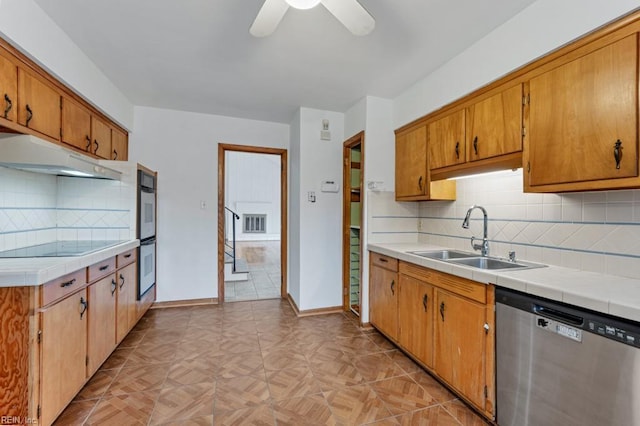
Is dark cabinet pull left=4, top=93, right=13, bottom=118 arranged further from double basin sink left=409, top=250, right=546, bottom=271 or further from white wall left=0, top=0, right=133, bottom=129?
double basin sink left=409, top=250, right=546, bottom=271

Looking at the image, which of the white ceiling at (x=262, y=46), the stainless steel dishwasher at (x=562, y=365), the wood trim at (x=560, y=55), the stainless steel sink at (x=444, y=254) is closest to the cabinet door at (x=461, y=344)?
the stainless steel dishwasher at (x=562, y=365)

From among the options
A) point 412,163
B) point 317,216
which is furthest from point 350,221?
point 412,163

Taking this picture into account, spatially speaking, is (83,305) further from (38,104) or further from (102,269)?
(38,104)

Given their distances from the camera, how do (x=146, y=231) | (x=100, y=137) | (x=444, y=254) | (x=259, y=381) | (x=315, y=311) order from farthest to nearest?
(x=315, y=311) → (x=146, y=231) → (x=100, y=137) → (x=444, y=254) → (x=259, y=381)

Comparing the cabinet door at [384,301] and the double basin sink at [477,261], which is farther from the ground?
the double basin sink at [477,261]

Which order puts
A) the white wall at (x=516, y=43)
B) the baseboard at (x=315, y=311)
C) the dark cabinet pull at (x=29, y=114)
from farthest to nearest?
1. the baseboard at (x=315, y=311)
2. the dark cabinet pull at (x=29, y=114)
3. the white wall at (x=516, y=43)

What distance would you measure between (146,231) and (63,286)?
4.98 feet

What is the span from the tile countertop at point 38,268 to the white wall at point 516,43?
285 cm

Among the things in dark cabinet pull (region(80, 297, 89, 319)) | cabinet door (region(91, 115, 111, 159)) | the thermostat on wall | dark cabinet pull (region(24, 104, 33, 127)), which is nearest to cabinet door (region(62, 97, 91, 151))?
cabinet door (region(91, 115, 111, 159))

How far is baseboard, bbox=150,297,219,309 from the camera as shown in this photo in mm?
3551

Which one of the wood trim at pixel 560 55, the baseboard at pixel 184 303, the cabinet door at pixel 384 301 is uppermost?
the wood trim at pixel 560 55

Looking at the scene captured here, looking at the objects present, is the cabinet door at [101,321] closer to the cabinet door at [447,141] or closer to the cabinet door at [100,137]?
the cabinet door at [100,137]

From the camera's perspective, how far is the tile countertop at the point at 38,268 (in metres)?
A: 1.36

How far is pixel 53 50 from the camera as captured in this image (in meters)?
1.94
